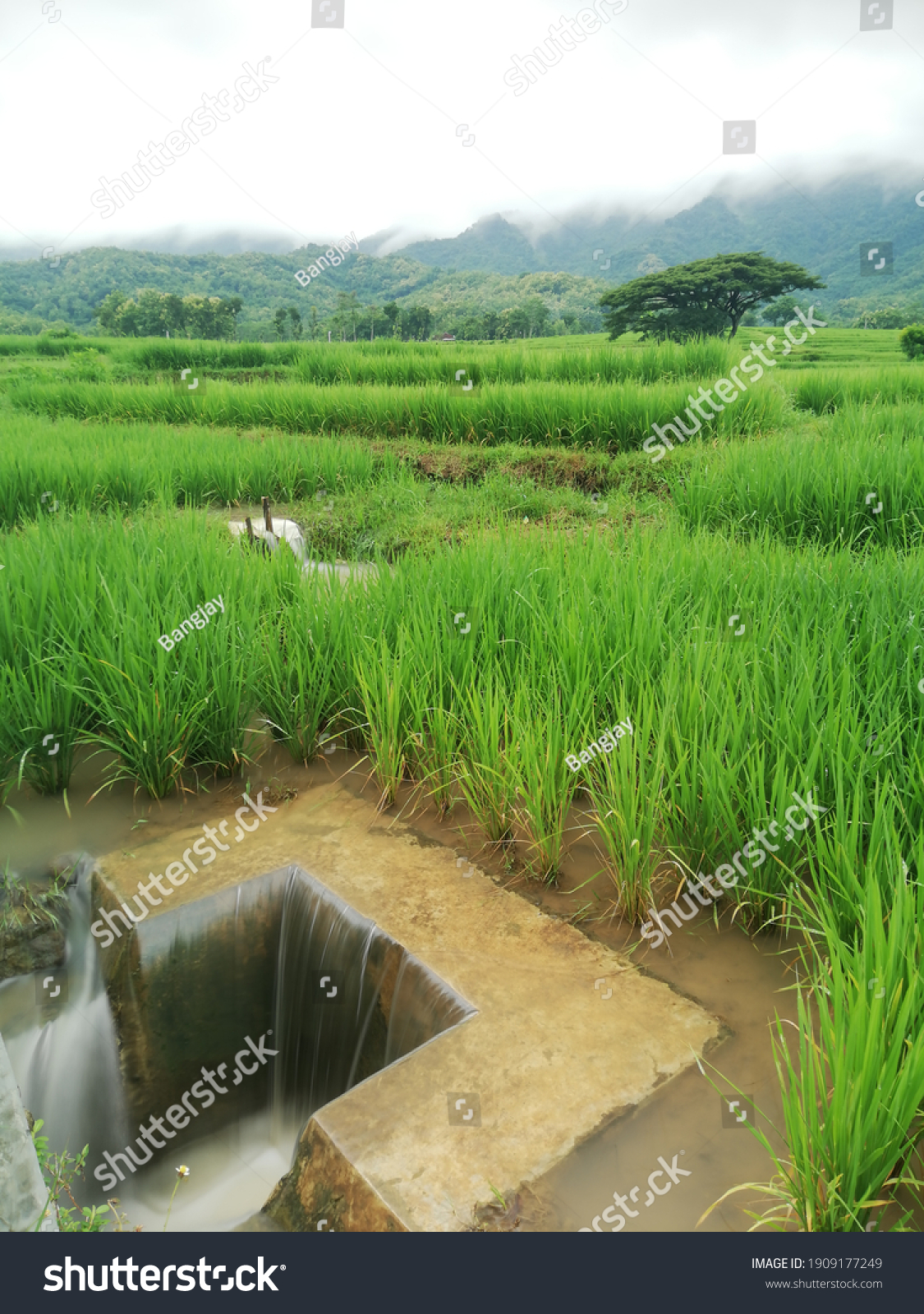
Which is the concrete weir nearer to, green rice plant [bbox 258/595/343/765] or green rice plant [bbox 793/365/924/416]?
green rice plant [bbox 258/595/343/765]

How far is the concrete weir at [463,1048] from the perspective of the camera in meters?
1.62

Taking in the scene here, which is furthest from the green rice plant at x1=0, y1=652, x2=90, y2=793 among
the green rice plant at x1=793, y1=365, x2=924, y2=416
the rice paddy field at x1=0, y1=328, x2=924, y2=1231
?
the green rice plant at x1=793, y1=365, x2=924, y2=416

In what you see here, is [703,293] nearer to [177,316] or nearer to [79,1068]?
[177,316]

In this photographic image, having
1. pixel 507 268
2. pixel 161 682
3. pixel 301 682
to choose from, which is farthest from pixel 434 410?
pixel 507 268

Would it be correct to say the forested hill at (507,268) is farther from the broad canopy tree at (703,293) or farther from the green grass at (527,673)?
the green grass at (527,673)

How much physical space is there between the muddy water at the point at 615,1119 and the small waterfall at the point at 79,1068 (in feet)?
0.71

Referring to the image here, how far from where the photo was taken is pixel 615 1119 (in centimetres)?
171

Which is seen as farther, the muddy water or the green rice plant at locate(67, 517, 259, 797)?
the green rice plant at locate(67, 517, 259, 797)

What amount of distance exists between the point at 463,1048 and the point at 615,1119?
0.38m

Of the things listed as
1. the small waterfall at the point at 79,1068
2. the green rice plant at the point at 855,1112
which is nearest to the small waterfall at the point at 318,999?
the small waterfall at the point at 79,1068

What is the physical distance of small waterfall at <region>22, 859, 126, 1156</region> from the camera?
2355 mm

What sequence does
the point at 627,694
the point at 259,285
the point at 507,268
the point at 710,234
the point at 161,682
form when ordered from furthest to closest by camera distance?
the point at 710,234, the point at 507,268, the point at 259,285, the point at 161,682, the point at 627,694

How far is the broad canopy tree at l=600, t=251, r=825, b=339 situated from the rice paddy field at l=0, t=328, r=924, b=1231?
37.1 metres
